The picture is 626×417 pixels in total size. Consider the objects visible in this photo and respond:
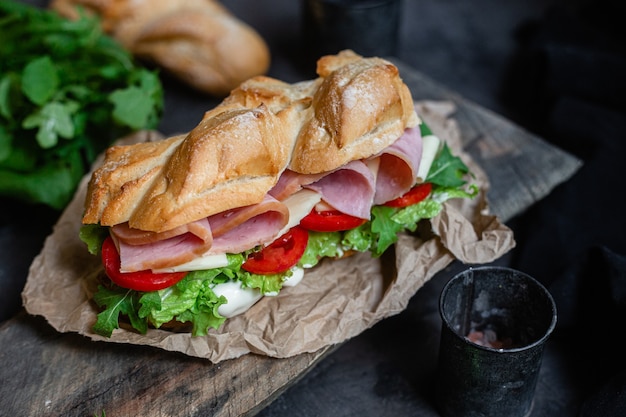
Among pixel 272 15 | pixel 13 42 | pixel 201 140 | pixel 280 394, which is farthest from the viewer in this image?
pixel 272 15

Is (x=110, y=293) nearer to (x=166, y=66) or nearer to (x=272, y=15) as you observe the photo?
(x=166, y=66)

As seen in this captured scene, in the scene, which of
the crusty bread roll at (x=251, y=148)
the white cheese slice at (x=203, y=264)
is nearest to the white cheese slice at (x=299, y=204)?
the crusty bread roll at (x=251, y=148)

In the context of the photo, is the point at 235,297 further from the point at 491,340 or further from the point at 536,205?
the point at 536,205

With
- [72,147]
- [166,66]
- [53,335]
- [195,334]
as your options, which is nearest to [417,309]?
[195,334]

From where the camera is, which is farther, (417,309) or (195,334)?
(417,309)

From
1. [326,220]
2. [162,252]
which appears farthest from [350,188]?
[162,252]

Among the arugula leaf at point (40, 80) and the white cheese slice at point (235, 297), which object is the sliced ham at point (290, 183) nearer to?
the white cheese slice at point (235, 297)
